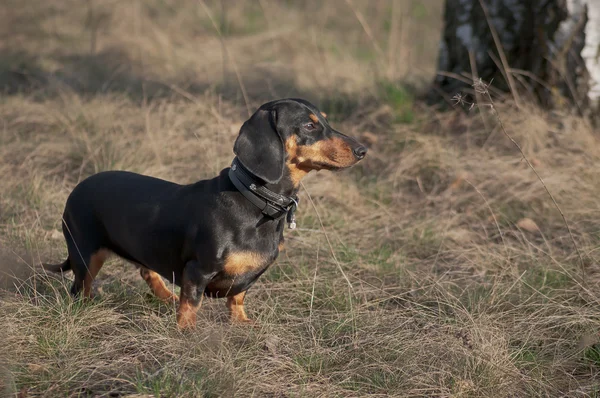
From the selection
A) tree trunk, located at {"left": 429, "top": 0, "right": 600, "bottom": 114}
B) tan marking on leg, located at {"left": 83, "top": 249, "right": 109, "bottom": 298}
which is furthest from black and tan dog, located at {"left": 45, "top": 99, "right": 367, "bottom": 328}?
tree trunk, located at {"left": 429, "top": 0, "right": 600, "bottom": 114}

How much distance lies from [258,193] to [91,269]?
37.3 inches

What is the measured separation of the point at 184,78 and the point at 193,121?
1.42m

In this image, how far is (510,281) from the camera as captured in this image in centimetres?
387

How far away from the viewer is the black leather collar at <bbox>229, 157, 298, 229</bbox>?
9.96 ft

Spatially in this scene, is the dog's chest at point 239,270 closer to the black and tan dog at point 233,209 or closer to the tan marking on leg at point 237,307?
the black and tan dog at point 233,209

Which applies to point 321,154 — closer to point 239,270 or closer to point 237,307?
point 239,270

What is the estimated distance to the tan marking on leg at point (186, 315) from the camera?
10.2 ft

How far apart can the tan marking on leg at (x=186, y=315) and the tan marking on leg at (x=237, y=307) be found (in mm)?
301

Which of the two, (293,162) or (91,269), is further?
(91,269)

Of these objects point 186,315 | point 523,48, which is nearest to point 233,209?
point 186,315

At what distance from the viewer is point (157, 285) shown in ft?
12.0

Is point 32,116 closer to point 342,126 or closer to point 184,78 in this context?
point 184,78

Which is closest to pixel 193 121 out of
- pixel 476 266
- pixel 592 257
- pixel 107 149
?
pixel 107 149

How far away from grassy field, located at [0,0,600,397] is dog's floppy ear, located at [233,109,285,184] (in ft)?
2.28
